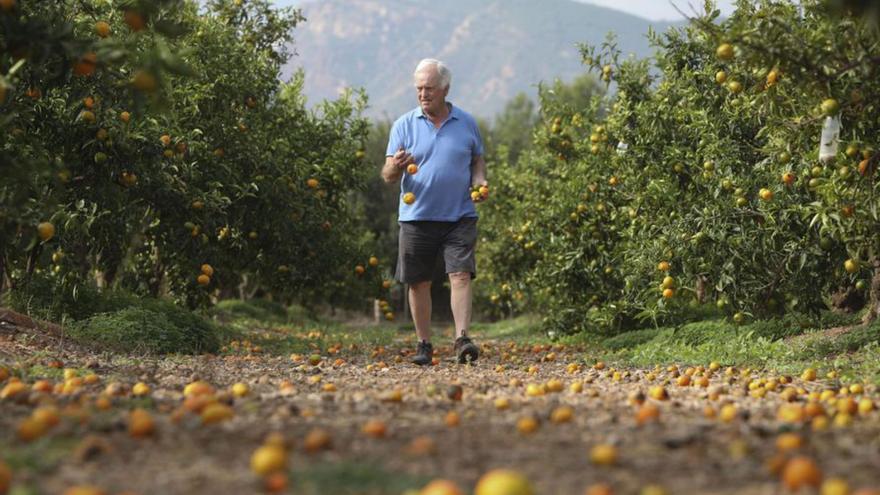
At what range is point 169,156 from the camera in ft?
25.3

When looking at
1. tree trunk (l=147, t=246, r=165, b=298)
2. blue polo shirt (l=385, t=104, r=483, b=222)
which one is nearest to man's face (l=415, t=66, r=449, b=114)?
blue polo shirt (l=385, t=104, r=483, b=222)

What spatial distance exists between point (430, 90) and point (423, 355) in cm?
198

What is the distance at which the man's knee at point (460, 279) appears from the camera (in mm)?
6590

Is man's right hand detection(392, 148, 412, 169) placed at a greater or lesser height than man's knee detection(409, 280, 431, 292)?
greater

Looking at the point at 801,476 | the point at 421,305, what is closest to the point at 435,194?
the point at 421,305

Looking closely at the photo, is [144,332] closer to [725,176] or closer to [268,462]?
[725,176]

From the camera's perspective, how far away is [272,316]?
18.5 meters

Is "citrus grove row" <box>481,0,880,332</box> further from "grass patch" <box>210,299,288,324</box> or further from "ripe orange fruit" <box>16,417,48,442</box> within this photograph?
"grass patch" <box>210,299,288,324</box>

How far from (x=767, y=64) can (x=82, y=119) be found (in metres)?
5.04

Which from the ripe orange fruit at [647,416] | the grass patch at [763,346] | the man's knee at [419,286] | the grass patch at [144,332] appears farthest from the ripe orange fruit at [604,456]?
the grass patch at [144,332]

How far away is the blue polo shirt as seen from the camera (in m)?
6.71

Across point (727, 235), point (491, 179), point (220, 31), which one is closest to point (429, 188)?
point (727, 235)

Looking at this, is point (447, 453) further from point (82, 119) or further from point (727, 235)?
point (82, 119)

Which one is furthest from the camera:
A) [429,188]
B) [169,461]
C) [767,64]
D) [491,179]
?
[491,179]
